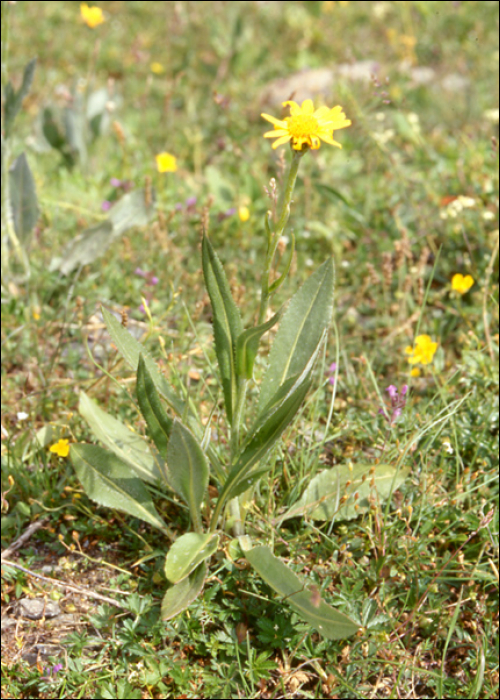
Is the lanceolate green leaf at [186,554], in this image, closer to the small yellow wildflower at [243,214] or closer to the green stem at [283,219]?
the green stem at [283,219]

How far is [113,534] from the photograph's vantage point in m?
1.89

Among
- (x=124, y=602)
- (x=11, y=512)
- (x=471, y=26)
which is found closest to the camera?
(x=124, y=602)

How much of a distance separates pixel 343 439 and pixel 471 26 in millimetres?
4733

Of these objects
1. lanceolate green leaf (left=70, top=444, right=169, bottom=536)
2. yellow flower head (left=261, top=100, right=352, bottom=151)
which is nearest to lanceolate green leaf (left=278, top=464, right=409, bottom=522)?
lanceolate green leaf (left=70, top=444, right=169, bottom=536)

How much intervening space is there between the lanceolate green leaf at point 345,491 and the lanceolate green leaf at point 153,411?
0.41 meters

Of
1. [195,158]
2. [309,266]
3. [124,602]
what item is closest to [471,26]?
[195,158]

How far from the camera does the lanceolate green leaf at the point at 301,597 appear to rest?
53.1 inches

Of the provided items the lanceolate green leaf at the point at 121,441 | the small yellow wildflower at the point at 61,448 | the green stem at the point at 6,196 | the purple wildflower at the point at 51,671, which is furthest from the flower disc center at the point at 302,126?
the green stem at the point at 6,196

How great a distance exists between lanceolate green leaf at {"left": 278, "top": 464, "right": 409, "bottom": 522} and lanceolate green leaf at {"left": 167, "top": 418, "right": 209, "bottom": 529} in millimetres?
293

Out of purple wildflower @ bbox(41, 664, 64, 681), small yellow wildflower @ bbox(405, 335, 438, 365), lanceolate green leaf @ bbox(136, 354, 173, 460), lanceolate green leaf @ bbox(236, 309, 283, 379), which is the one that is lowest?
purple wildflower @ bbox(41, 664, 64, 681)

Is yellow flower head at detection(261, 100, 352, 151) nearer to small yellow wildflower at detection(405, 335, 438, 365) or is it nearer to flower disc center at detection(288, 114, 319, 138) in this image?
flower disc center at detection(288, 114, 319, 138)

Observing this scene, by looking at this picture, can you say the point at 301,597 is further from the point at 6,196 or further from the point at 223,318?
the point at 6,196

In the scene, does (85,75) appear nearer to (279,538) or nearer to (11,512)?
(11,512)

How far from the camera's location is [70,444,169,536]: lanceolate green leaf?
1.74 m
